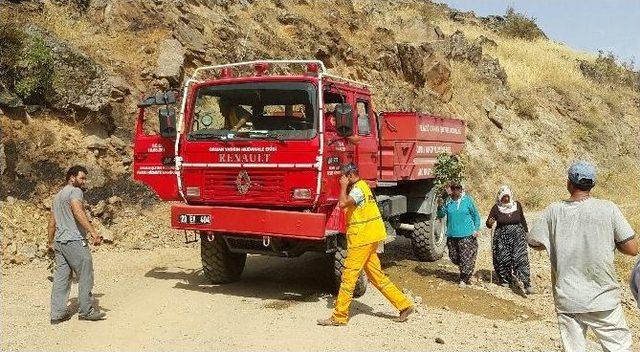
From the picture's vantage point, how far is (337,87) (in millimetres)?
7508

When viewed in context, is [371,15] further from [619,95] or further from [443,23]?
[619,95]

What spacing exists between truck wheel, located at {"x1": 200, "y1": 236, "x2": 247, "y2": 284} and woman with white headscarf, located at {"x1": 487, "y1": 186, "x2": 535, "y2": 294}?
3.74 meters

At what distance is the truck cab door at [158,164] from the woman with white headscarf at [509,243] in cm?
449

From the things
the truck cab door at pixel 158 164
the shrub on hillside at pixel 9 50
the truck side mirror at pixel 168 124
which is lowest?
the truck cab door at pixel 158 164

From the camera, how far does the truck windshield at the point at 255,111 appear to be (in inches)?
277

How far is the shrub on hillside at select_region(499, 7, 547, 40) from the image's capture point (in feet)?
134

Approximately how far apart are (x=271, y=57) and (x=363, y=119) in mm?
9642

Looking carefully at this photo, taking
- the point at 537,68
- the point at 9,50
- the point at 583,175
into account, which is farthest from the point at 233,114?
the point at 537,68

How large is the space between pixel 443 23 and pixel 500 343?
33196mm

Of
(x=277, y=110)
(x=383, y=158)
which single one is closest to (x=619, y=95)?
(x=383, y=158)

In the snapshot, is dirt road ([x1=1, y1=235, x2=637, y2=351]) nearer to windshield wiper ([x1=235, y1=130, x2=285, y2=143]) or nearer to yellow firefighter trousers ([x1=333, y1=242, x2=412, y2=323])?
→ yellow firefighter trousers ([x1=333, y1=242, x2=412, y2=323])

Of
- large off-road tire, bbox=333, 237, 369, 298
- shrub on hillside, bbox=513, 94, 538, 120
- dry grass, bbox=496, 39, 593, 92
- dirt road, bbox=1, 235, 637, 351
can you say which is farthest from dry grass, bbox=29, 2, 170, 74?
dry grass, bbox=496, 39, 593, 92

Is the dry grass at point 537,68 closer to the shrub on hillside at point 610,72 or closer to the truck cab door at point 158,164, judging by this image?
A: the shrub on hillside at point 610,72

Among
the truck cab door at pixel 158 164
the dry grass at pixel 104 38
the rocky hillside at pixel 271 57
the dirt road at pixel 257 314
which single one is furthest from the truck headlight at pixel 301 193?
the dry grass at pixel 104 38
